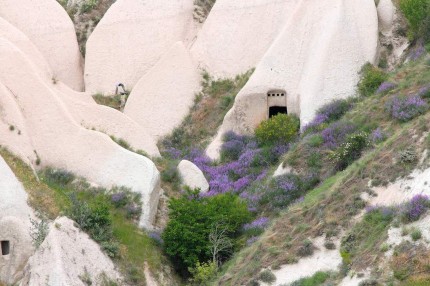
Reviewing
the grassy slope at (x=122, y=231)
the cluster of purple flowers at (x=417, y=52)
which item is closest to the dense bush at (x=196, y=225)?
the grassy slope at (x=122, y=231)

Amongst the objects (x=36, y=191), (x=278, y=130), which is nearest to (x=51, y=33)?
(x=36, y=191)

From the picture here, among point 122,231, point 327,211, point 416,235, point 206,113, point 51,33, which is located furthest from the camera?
point 51,33

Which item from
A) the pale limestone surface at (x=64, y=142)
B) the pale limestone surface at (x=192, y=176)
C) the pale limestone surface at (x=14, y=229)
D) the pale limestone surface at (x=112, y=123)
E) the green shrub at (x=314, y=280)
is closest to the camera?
the green shrub at (x=314, y=280)

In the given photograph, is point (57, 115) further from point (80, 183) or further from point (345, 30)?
point (345, 30)

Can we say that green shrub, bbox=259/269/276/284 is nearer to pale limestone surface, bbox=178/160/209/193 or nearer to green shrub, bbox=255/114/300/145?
pale limestone surface, bbox=178/160/209/193

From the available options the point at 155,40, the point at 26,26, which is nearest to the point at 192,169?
the point at 155,40

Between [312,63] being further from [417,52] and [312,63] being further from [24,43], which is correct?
[24,43]

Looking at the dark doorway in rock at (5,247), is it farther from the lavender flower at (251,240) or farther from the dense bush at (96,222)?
the lavender flower at (251,240)

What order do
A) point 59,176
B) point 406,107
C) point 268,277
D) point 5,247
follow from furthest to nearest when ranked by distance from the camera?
point 59,176 → point 406,107 → point 5,247 → point 268,277
